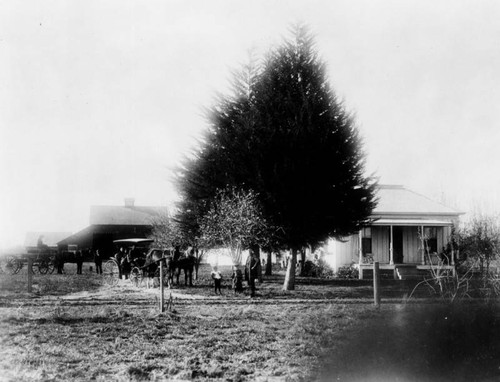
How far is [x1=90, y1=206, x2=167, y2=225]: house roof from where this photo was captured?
233ft

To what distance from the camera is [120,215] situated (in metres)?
72.4

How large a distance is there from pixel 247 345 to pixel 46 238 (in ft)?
352

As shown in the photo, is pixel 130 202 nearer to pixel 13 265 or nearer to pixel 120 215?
pixel 120 215

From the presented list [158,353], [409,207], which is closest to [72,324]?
[158,353]

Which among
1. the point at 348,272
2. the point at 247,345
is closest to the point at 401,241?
the point at 348,272

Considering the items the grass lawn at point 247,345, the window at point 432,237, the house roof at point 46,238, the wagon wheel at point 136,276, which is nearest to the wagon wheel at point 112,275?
the wagon wheel at point 136,276

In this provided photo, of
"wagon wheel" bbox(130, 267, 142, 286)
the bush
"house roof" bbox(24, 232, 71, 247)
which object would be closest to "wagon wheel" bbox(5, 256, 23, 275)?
"wagon wheel" bbox(130, 267, 142, 286)

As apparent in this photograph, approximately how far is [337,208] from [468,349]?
12738 mm

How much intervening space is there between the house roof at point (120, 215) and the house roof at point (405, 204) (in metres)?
38.8

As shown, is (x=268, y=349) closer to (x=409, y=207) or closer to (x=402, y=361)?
(x=402, y=361)

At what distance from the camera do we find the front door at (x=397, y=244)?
33219 mm

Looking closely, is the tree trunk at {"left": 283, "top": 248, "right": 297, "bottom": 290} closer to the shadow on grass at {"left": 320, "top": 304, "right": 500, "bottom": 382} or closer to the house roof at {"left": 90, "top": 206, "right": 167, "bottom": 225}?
the shadow on grass at {"left": 320, "top": 304, "right": 500, "bottom": 382}

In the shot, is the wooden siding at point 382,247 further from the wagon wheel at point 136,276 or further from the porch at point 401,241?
the wagon wheel at point 136,276

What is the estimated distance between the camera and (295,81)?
21062 mm
